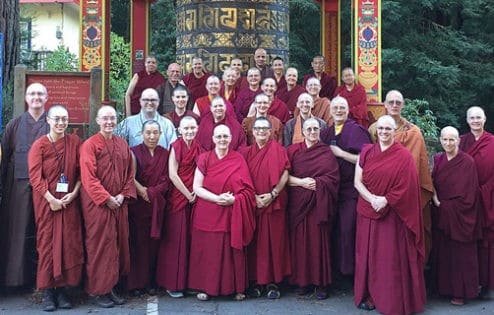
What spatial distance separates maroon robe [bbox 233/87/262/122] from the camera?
7.97 metres

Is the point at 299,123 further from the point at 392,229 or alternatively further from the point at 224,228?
the point at 392,229

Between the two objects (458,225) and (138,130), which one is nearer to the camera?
(458,225)

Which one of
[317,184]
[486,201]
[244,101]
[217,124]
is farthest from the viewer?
[244,101]

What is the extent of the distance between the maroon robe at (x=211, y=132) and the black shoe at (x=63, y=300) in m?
2.05

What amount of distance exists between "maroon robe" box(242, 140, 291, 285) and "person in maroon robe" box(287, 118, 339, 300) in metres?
0.10

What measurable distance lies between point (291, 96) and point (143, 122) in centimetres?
240

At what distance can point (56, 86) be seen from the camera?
23.7 ft

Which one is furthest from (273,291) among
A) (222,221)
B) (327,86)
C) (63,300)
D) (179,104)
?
(327,86)

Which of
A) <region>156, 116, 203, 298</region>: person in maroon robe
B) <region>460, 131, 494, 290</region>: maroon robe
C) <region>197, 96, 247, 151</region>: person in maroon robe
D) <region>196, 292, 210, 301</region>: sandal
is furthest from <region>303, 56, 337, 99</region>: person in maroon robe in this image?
<region>196, 292, 210, 301</region>: sandal

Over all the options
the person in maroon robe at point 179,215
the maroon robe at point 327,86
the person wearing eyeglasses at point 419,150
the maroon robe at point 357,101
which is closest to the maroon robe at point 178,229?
the person in maroon robe at point 179,215

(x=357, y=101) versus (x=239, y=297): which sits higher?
(x=357, y=101)

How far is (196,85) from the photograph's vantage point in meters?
9.37

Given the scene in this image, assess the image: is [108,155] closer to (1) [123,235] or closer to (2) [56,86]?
(1) [123,235]

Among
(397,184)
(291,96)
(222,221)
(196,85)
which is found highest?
(196,85)
